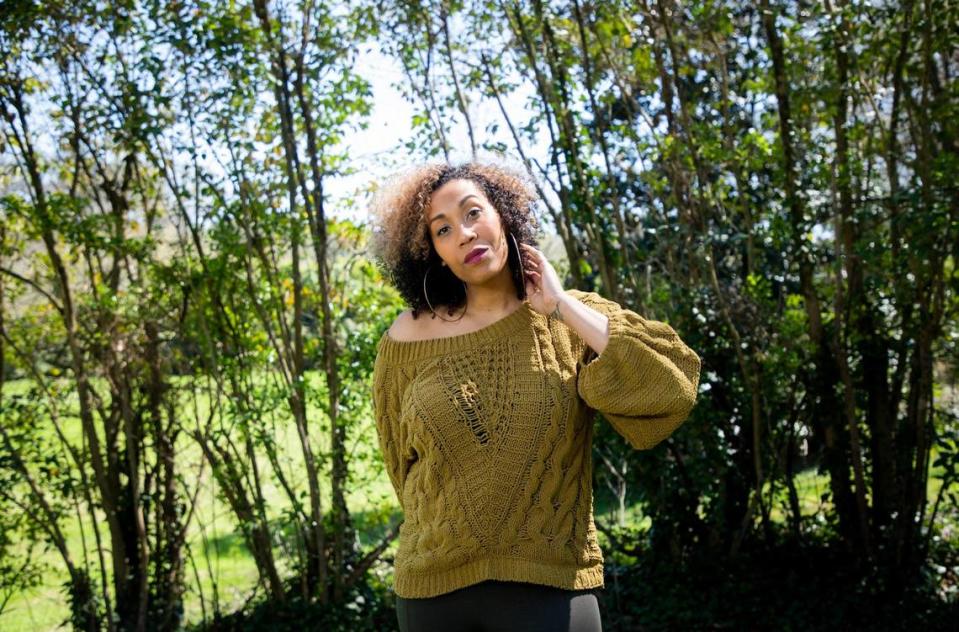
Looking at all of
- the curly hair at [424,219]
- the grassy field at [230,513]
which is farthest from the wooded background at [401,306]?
the curly hair at [424,219]

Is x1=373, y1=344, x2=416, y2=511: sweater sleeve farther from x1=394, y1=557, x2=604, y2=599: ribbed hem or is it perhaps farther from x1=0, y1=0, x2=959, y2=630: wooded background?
x1=0, y1=0, x2=959, y2=630: wooded background

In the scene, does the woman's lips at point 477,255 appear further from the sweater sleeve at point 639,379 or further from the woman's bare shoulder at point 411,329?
the sweater sleeve at point 639,379

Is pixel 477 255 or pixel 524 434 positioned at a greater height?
pixel 477 255

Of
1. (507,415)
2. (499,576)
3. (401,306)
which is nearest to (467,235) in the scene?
(507,415)

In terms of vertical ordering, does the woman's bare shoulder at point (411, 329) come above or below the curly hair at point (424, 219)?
below

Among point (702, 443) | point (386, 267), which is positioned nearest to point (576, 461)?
point (386, 267)

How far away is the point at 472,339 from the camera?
213 cm

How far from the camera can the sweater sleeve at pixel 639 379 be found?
192cm

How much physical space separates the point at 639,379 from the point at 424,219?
0.66 metres

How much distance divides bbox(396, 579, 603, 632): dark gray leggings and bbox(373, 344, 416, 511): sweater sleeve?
1.03 feet

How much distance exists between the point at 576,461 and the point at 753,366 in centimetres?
275

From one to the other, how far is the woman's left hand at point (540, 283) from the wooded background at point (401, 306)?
228 centimetres

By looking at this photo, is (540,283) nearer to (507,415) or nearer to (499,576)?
(507,415)

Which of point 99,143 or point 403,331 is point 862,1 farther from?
point 99,143
